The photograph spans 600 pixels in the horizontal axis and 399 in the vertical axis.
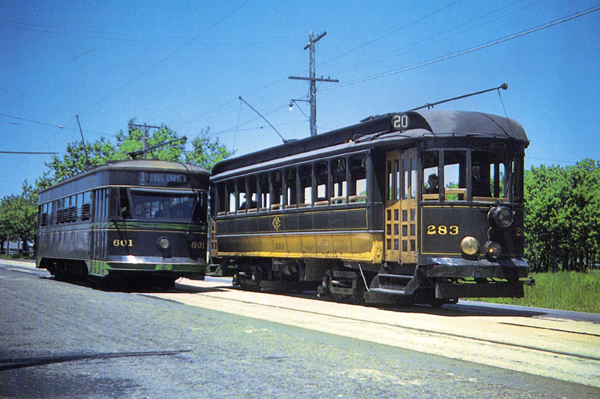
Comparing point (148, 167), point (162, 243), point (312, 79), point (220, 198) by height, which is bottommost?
point (162, 243)

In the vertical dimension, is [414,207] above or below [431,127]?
below

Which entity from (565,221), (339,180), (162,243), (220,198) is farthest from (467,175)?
(565,221)

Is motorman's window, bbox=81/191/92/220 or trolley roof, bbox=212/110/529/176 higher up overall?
trolley roof, bbox=212/110/529/176

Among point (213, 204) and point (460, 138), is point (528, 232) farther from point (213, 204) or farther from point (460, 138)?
point (460, 138)

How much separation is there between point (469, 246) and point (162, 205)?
30.1 feet

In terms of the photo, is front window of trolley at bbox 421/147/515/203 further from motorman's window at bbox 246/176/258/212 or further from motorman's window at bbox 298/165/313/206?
motorman's window at bbox 246/176/258/212

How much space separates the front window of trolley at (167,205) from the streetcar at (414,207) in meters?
3.66

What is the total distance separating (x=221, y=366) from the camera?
7230 millimetres

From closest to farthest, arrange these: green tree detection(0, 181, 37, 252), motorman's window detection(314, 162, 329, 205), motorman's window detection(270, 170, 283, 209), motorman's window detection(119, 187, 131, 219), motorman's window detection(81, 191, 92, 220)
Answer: motorman's window detection(314, 162, 329, 205) < motorman's window detection(270, 170, 283, 209) < motorman's window detection(119, 187, 131, 219) < motorman's window detection(81, 191, 92, 220) < green tree detection(0, 181, 37, 252)

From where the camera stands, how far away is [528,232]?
59906 mm

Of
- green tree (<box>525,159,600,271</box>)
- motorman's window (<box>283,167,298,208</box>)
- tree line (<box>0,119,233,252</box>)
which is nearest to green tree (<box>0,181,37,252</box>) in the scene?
tree line (<box>0,119,233,252</box>)

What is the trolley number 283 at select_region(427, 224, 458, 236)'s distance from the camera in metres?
13.5

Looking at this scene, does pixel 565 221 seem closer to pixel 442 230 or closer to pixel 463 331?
pixel 442 230

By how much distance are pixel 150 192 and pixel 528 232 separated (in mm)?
46529
